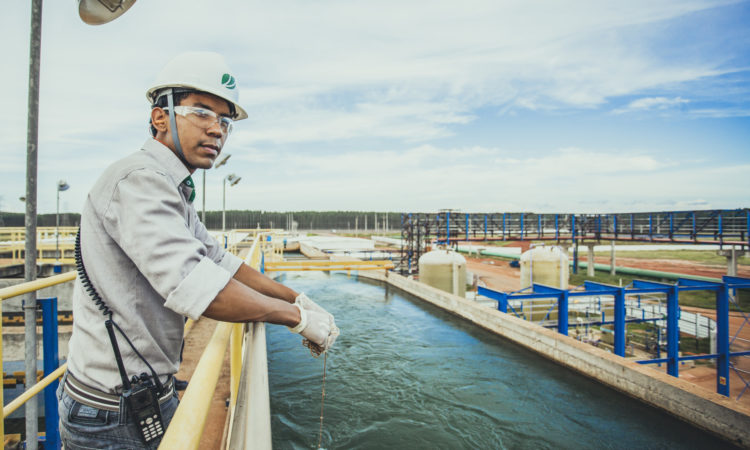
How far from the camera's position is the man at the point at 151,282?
1.05m

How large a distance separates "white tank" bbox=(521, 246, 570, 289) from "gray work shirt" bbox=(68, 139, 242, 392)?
64.2 feet

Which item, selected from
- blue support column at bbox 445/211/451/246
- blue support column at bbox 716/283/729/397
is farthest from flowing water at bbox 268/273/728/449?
blue support column at bbox 445/211/451/246

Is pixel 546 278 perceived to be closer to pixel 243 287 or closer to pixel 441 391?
pixel 441 391

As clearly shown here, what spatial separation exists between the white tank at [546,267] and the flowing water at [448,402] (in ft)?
26.3

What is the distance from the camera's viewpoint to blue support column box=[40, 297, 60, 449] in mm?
2621

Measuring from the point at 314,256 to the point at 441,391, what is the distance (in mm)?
24320

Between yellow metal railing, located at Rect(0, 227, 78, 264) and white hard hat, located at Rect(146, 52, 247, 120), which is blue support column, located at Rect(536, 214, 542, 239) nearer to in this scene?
yellow metal railing, located at Rect(0, 227, 78, 264)

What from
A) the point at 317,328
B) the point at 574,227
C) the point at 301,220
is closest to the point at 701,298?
the point at 574,227

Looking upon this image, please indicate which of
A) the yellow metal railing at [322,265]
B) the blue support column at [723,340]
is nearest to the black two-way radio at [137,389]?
the blue support column at [723,340]

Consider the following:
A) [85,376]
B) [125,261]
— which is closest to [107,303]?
[125,261]

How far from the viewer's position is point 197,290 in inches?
40.9

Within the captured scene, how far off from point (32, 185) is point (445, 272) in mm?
17397

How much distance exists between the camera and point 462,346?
11711 millimetres

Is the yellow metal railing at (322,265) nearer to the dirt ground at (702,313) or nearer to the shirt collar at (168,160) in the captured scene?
the dirt ground at (702,313)
